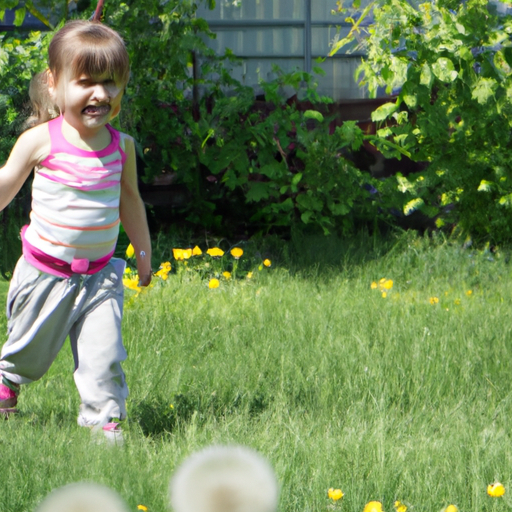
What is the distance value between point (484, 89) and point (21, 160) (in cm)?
301

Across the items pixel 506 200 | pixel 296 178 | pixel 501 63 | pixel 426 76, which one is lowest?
pixel 506 200

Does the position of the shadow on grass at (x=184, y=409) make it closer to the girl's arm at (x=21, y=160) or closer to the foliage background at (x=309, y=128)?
the girl's arm at (x=21, y=160)

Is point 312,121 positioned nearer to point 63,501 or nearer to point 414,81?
point 414,81

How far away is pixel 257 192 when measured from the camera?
5.04 meters

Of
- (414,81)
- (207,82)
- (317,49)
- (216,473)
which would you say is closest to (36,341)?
(216,473)

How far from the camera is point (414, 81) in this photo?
4453mm

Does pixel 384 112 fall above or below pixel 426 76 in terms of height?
below

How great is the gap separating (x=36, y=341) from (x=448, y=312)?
2.01m

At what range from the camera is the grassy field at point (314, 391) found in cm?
188

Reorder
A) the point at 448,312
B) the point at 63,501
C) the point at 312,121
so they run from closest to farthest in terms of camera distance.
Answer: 1. the point at 63,501
2. the point at 448,312
3. the point at 312,121

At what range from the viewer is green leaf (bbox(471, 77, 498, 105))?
4.39 meters

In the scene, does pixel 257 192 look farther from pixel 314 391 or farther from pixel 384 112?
pixel 314 391

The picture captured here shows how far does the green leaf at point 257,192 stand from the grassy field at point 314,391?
0.60 m

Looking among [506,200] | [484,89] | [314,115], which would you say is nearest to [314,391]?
[484,89]
